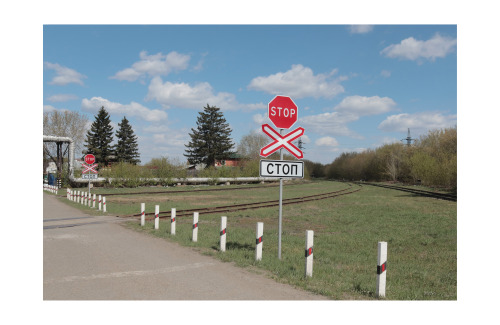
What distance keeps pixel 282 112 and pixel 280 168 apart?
3.88 feet

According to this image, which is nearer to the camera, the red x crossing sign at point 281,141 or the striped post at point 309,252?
the striped post at point 309,252

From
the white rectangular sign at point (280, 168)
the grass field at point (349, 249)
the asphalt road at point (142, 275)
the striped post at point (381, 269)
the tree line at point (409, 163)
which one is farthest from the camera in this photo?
the tree line at point (409, 163)

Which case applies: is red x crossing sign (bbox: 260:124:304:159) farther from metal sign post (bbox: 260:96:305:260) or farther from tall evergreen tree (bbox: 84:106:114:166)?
tall evergreen tree (bbox: 84:106:114:166)

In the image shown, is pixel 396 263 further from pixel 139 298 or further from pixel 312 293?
pixel 139 298

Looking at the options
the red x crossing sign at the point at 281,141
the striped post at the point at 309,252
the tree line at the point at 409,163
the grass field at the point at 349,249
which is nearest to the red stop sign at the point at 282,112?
the red x crossing sign at the point at 281,141

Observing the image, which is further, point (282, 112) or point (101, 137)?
point (101, 137)

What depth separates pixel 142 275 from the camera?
22.1ft

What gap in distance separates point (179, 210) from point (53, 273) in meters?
12.9

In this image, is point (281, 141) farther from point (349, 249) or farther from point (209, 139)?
point (209, 139)

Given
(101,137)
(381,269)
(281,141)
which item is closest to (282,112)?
(281,141)

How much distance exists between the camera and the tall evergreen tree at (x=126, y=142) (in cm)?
7136

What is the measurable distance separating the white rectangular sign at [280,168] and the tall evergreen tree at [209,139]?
70.5 metres

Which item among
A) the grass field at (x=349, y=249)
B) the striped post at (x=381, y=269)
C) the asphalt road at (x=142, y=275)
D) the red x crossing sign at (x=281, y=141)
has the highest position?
the red x crossing sign at (x=281, y=141)

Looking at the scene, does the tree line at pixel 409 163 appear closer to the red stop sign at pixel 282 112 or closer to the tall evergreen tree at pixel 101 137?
the red stop sign at pixel 282 112
